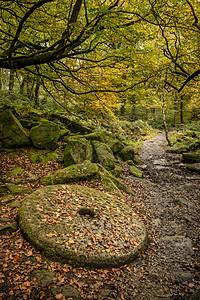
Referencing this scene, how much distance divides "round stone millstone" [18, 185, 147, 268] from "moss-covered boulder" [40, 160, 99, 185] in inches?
23.4

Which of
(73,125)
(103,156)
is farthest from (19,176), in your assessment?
(73,125)

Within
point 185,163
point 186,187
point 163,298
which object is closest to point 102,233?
point 163,298

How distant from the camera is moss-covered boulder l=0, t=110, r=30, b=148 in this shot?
641cm

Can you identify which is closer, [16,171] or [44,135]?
[16,171]

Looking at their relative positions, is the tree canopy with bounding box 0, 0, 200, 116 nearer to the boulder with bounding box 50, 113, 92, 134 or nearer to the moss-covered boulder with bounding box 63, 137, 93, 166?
the moss-covered boulder with bounding box 63, 137, 93, 166

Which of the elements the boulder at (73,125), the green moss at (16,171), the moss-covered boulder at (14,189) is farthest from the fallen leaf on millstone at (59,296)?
the boulder at (73,125)

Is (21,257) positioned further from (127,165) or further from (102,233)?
(127,165)

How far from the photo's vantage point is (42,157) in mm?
6715

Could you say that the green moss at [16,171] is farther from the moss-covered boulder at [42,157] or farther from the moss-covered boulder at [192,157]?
the moss-covered boulder at [192,157]

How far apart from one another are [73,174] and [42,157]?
1752 mm

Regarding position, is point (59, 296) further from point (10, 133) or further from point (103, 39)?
point (10, 133)

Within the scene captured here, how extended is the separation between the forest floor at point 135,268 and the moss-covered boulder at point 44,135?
130cm

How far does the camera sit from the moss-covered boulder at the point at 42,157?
6.48 m

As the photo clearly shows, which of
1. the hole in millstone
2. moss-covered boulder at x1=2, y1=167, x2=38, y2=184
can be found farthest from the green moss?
the hole in millstone
